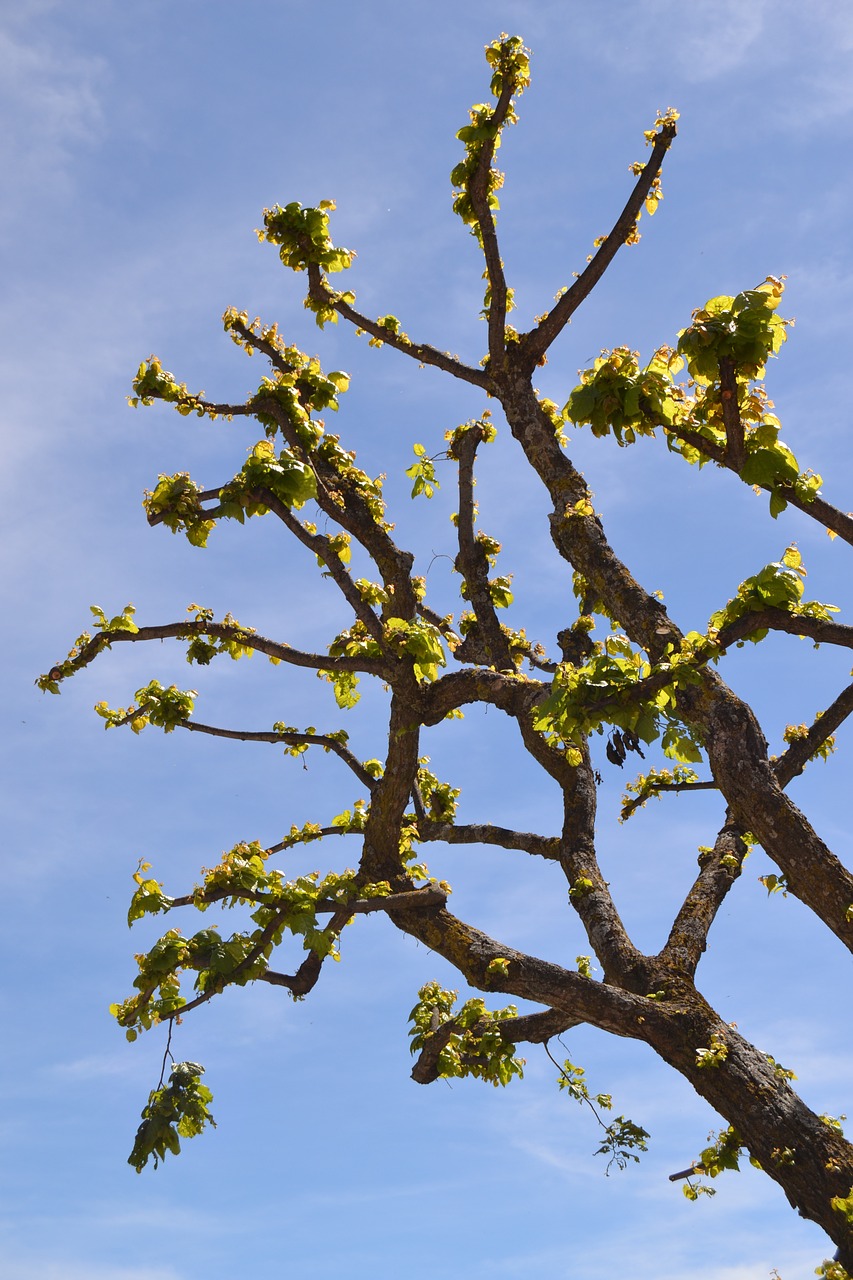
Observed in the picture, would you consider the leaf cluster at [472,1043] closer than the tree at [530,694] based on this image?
No

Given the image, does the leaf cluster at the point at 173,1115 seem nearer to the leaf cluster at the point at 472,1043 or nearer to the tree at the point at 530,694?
the tree at the point at 530,694

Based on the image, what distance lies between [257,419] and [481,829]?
16.9ft

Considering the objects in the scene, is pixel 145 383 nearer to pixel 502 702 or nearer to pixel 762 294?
pixel 502 702

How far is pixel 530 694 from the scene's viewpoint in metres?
10.5

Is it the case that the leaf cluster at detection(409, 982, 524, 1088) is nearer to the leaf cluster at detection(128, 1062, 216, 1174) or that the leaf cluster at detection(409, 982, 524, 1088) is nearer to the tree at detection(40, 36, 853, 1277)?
the tree at detection(40, 36, 853, 1277)

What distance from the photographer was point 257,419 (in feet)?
37.5

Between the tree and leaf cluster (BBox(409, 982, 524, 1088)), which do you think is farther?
leaf cluster (BBox(409, 982, 524, 1088))

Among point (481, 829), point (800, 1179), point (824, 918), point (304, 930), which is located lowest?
point (800, 1179)

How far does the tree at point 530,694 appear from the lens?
7703 millimetres

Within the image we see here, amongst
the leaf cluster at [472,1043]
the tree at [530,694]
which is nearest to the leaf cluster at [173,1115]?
the tree at [530,694]

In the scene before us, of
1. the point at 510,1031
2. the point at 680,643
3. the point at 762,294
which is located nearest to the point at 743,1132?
the point at 510,1031

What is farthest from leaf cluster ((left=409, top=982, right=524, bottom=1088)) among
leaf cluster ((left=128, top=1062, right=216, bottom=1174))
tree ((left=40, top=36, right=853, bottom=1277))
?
leaf cluster ((left=128, top=1062, right=216, bottom=1174))

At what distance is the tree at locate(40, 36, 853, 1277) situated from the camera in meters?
7.70

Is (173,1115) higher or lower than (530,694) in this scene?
lower
